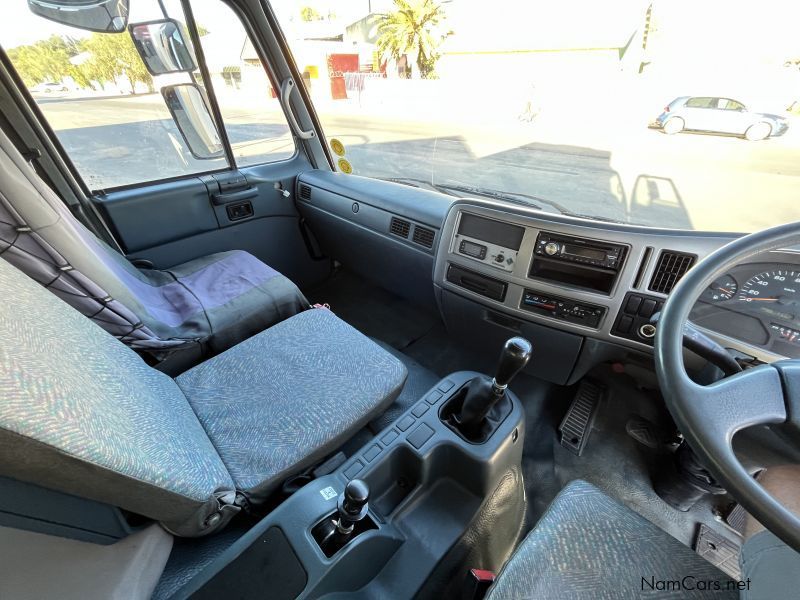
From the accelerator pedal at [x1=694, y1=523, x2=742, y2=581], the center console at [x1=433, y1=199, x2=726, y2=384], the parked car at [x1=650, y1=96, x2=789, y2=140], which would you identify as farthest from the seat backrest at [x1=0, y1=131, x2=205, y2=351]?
the parked car at [x1=650, y1=96, x2=789, y2=140]

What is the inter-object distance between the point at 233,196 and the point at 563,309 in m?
1.86

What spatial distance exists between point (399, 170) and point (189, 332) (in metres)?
1.35

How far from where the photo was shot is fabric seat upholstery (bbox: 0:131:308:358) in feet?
3.23

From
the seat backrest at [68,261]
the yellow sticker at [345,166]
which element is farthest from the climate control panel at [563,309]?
the yellow sticker at [345,166]

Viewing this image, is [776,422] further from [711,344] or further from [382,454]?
[382,454]

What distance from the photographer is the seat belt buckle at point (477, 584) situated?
0.97 m

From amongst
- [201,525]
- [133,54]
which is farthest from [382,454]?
[133,54]

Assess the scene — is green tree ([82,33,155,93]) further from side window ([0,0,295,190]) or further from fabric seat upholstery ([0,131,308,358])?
fabric seat upholstery ([0,131,308,358])

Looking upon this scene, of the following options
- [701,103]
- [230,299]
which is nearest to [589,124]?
[701,103]

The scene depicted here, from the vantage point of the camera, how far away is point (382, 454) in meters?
1.02

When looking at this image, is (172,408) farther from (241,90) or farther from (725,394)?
(241,90)

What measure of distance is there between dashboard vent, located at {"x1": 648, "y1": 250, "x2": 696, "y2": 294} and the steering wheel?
1.21 feet

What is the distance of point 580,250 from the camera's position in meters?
1.25

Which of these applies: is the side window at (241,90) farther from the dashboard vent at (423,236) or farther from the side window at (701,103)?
the side window at (701,103)
